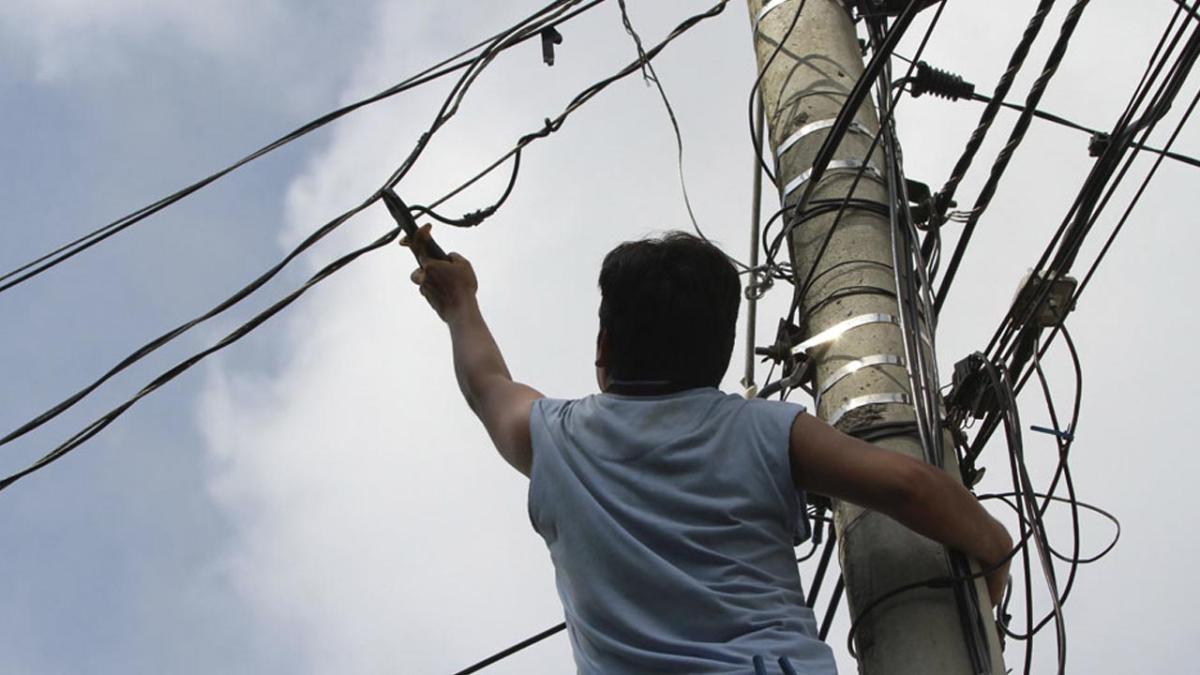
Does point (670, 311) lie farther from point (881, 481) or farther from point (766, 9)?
point (766, 9)

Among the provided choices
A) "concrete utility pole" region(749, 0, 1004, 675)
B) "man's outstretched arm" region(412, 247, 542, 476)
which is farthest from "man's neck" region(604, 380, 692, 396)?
"concrete utility pole" region(749, 0, 1004, 675)

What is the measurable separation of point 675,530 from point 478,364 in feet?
2.57

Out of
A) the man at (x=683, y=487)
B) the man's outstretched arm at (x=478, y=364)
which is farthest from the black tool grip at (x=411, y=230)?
the man at (x=683, y=487)

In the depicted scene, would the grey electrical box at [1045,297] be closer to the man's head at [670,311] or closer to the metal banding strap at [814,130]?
the metal banding strap at [814,130]

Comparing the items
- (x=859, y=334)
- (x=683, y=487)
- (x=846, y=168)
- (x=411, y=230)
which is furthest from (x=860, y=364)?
(x=411, y=230)

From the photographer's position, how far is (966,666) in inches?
110

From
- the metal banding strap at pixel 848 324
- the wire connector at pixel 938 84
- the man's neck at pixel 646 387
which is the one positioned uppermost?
the wire connector at pixel 938 84

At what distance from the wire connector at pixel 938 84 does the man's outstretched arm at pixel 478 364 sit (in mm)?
2050

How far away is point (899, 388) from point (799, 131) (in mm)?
1025

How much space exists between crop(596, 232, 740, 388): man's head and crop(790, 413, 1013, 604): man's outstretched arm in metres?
0.25

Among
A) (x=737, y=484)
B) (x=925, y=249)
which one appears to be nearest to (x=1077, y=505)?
(x=925, y=249)

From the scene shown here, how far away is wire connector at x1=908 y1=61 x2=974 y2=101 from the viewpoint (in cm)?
473

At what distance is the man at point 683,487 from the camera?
2.44 m

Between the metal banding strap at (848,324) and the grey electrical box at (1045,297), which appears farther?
the grey electrical box at (1045,297)
